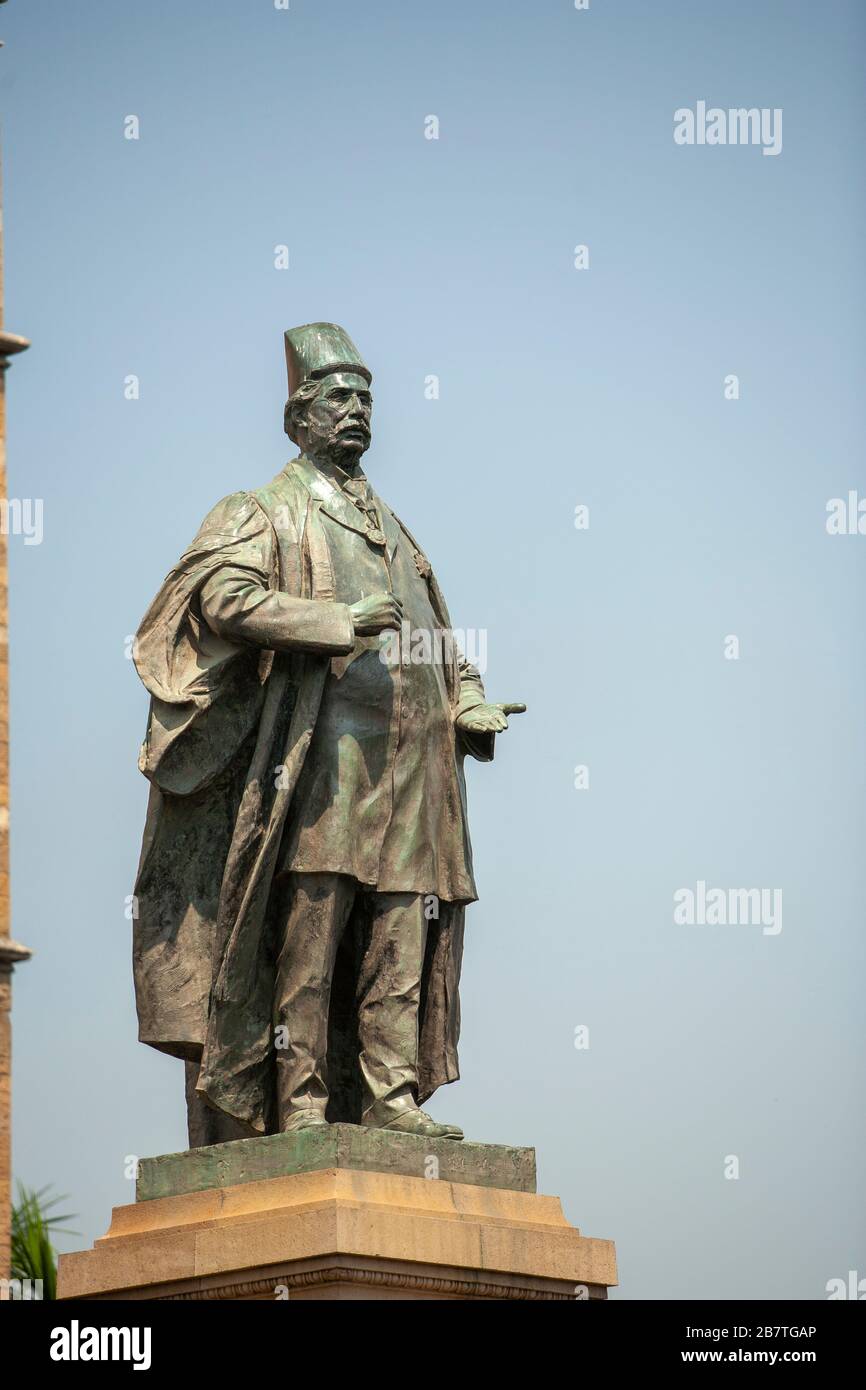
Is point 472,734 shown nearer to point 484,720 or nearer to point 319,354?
point 484,720

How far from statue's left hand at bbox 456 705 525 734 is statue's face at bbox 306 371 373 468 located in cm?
130

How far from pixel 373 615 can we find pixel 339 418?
115cm

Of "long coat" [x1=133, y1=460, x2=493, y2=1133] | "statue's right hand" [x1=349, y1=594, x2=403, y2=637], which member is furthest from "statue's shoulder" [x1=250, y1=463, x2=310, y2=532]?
"statue's right hand" [x1=349, y1=594, x2=403, y2=637]

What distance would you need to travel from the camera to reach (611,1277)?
549 inches

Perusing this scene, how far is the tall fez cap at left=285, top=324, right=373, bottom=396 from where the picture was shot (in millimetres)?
14680

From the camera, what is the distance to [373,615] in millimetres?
13992

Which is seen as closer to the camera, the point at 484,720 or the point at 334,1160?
the point at 334,1160

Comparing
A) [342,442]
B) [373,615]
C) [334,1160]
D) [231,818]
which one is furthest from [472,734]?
[334,1160]

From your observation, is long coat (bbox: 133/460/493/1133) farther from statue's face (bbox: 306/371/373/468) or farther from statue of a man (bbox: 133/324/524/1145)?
statue's face (bbox: 306/371/373/468)

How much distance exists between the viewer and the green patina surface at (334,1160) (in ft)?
44.0

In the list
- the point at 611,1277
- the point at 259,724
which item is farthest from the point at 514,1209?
the point at 259,724
